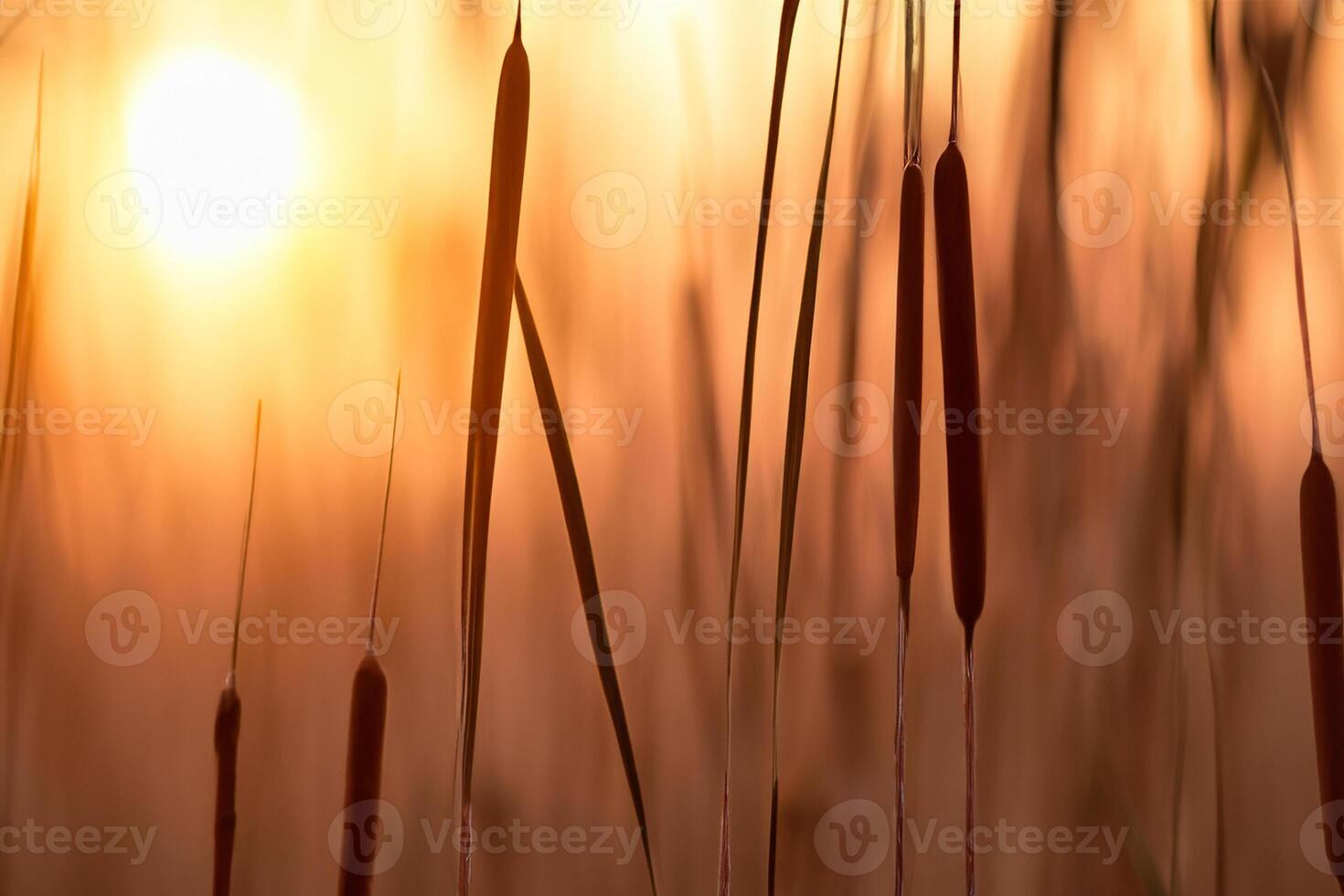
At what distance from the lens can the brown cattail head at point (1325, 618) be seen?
2.17 feet

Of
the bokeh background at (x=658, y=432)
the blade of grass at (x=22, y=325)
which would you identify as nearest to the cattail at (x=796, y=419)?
the bokeh background at (x=658, y=432)

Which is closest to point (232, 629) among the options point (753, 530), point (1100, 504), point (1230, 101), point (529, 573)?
point (529, 573)

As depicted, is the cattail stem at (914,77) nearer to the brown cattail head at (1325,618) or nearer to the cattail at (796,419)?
the cattail at (796,419)

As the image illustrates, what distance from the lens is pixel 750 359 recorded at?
0.70 meters

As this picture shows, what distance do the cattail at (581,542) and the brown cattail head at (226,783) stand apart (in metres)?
0.28

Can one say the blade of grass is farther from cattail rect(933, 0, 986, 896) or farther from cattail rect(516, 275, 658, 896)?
cattail rect(933, 0, 986, 896)

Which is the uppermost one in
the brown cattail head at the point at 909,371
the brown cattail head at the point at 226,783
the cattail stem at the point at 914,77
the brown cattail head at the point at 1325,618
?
the cattail stem at the point at 914,77

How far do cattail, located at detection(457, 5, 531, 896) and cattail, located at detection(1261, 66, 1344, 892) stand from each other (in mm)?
617

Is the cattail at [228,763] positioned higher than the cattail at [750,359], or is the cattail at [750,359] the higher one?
the cattail at [750,359]

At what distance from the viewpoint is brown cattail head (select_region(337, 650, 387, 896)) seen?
2.25ft

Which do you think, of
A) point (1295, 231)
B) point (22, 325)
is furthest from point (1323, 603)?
point (22, 325)

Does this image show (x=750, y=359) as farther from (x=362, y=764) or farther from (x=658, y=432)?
(x=362, y=764)

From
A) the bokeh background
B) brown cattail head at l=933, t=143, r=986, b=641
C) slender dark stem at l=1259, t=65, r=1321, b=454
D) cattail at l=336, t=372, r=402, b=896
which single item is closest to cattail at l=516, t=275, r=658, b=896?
the bokeh background

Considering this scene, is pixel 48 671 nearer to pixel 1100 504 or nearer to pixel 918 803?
pixel 918 803
